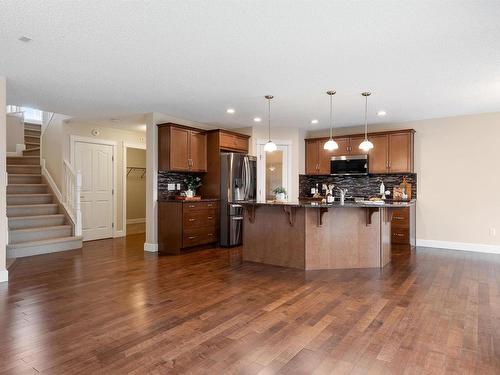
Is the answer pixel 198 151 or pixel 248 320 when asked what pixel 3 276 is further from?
pixel 198 151

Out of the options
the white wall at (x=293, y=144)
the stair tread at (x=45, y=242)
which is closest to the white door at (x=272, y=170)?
the white wall at (x=293, y=144)

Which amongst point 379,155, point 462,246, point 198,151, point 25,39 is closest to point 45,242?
point 198,151

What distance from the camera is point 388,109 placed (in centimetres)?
563

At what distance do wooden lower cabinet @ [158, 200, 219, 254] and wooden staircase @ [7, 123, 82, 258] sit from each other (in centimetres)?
172

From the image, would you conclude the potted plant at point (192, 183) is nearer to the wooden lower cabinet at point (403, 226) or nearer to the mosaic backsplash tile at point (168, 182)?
the mosaic backsplash tile at point (168, 182)

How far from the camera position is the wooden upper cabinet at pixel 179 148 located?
5.92 metres

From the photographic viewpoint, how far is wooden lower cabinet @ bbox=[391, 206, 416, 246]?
20.6ft

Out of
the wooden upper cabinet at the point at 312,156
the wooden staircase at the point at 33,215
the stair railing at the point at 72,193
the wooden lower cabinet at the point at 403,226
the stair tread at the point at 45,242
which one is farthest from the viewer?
the wooden upper cabinet at the point at 312,156

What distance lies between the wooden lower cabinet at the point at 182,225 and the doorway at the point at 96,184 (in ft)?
7.21

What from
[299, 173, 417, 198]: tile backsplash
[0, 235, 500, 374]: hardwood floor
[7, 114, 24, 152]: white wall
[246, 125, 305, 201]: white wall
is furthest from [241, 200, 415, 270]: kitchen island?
[7, 114, 24, 152]: white wall

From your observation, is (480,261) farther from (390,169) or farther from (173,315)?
(173,315)

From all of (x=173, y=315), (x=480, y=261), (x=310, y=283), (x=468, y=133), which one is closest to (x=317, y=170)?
(x=468, y=133)

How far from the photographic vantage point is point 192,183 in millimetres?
6695

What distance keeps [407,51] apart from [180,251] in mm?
4371
